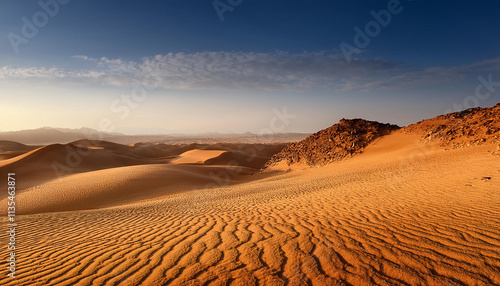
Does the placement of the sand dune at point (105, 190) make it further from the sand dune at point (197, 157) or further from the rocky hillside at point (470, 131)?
the sand dune at point (197, 157)

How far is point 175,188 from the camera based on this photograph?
16.7m

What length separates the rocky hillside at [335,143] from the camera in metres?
24.1

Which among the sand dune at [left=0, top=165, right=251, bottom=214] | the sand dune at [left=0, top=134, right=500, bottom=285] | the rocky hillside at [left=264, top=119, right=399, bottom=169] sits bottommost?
the sand dune at [left=0, top=165, right=251, bottom=214]

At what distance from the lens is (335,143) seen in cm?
2609

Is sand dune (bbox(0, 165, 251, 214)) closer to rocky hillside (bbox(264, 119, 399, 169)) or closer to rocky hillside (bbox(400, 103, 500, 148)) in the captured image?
rocky hillside (bbox(264, 119, 399, 169))

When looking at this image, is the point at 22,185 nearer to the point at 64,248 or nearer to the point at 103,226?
the point at 103,226

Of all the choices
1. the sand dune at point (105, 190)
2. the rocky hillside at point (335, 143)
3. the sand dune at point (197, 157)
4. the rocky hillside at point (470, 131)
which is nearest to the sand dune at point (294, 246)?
the sand dune at point (105, 190)

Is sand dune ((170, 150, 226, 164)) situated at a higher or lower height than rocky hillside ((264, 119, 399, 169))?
lower

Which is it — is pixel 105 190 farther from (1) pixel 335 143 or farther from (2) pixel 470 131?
(2) pixel 470 131

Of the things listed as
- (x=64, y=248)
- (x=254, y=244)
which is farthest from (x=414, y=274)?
(x=64, y=248)

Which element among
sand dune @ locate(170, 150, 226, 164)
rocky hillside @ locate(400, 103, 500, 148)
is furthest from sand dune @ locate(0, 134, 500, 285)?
sand dune @ locate(170, 150, 226, 164)

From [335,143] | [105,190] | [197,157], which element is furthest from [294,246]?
[197,157]

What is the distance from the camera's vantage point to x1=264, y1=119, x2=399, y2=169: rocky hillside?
24.1m

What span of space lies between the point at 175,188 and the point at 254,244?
1345cm
